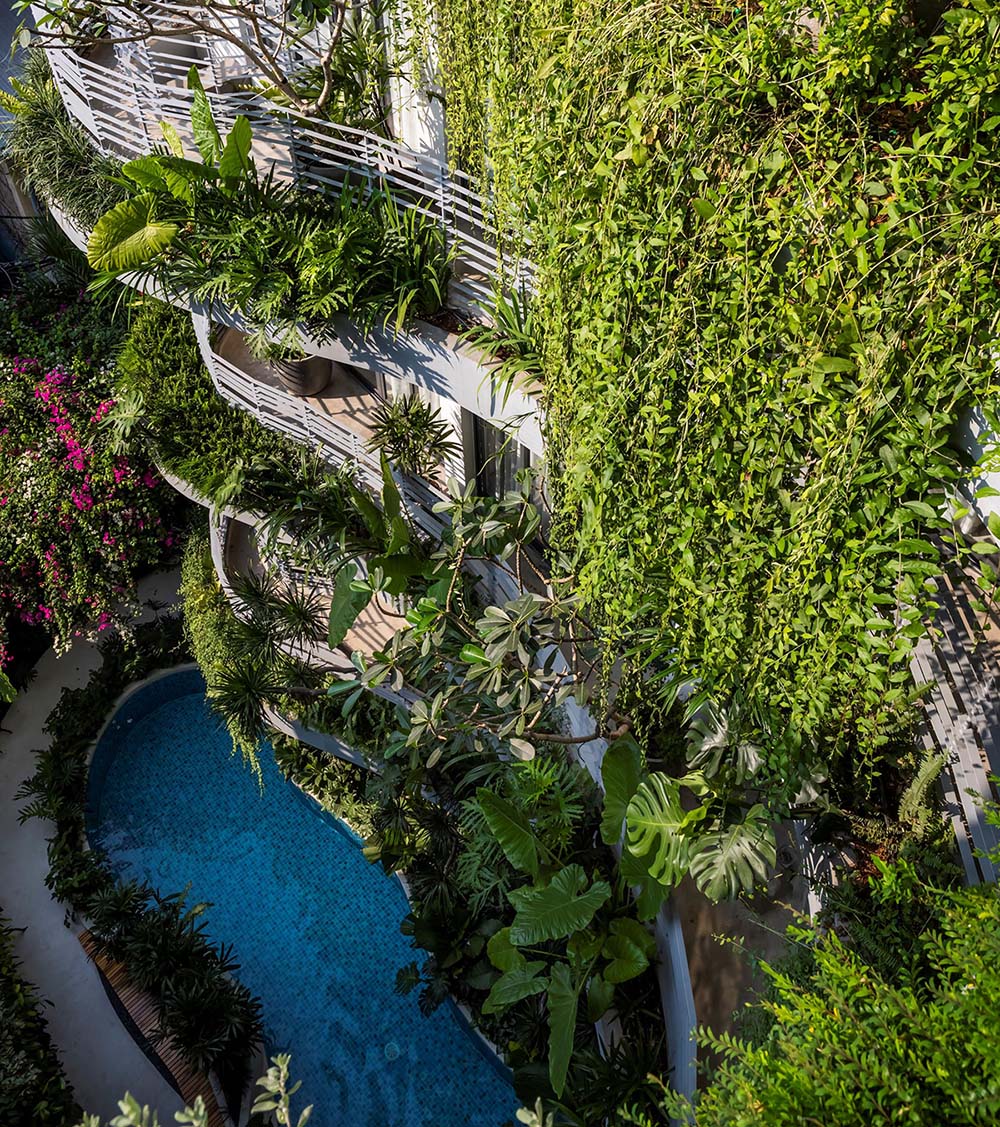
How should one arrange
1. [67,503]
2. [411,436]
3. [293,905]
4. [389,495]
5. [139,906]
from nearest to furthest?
[389,495], [411,436], [139,906], [293,905], [67,503]

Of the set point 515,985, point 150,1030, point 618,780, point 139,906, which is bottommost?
point 150,1030

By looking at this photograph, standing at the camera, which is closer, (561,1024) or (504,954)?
(561,1024)

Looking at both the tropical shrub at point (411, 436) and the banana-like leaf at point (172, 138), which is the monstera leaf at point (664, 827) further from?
the banana-like leaf at point (172, 138)

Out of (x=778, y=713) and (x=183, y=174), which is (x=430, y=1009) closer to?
(x=778, y=713)

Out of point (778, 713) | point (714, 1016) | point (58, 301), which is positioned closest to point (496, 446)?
point (778, 713)

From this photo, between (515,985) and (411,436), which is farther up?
(411,436)

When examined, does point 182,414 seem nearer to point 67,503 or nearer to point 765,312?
point 67,503

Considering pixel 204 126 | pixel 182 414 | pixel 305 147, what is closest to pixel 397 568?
pixel 204 126

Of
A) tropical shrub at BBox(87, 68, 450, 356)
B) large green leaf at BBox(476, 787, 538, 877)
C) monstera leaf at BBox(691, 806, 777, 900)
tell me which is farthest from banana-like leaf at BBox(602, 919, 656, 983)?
tropical shrub at BBox(87, 68, 450, 356)
